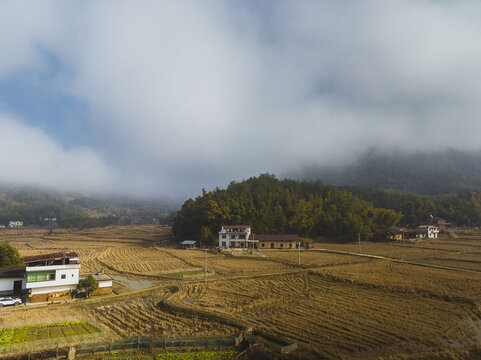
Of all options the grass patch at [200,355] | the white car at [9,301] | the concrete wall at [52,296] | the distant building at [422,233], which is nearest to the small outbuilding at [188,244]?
the concrete wall at [52,296]

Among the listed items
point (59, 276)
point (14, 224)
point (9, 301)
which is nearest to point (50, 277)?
point (59, 276)

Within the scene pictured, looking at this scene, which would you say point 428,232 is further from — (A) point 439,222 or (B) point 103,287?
(B) point 103,287

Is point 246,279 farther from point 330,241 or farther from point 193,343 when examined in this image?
point 330,241

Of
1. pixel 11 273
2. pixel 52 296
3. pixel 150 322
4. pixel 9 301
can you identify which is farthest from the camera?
pixel 11 273

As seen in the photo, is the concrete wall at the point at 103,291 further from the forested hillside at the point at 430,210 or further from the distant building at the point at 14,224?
the distant building at the point at 14,224

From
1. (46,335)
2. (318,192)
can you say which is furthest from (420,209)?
(46,335)

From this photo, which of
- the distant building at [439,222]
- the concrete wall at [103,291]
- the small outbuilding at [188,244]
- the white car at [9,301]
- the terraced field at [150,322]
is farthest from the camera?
the distant building at [439,222]

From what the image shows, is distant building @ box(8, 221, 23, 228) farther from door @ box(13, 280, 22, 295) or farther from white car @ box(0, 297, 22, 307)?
white car @ box(0, 297, 22, 307)
